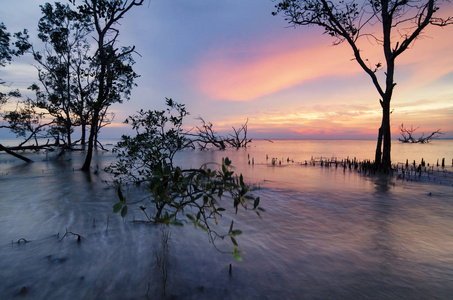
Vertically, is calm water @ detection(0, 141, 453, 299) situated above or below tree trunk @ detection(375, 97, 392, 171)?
below

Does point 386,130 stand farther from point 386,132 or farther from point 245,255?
point 245,255

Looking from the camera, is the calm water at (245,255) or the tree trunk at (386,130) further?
the tree trunk at (386,130)

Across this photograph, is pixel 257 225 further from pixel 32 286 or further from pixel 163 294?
pixel 32 286

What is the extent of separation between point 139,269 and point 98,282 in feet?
1.70

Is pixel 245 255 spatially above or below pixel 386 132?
below

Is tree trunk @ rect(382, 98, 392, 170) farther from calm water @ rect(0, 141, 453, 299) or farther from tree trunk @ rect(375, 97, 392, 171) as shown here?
calm water @ rect(0, 141, 453, 299)

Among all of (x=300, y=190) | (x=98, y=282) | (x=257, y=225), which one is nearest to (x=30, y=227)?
(x=98, y=282)

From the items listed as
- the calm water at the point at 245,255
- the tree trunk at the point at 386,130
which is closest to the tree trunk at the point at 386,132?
the tree trunk at the point at 386,130

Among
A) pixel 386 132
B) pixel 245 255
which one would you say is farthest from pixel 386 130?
pixel 245 255

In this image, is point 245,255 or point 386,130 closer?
point 245,255

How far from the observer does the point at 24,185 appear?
30.6ft

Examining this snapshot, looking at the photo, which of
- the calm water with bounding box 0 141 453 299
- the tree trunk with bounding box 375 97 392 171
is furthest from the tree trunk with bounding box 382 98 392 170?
the calm water with bounding box 0 141 453 299

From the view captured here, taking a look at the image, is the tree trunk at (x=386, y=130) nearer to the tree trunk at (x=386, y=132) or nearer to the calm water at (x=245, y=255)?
the tree trunk at (x=386, y=132)

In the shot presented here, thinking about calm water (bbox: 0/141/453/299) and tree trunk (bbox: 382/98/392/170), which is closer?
calm water (bbox: 0/141/453/299)
